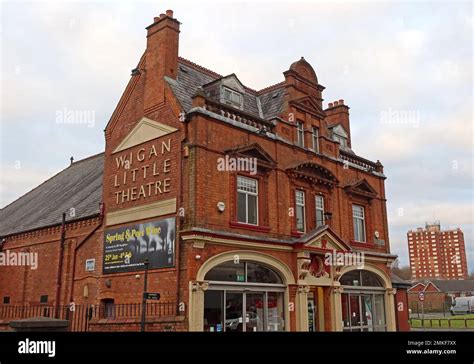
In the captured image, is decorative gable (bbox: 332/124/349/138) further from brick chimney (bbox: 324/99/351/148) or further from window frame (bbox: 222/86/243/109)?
window frame (bbox: 222/86/243/109)

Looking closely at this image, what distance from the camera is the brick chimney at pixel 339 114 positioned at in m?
28.0

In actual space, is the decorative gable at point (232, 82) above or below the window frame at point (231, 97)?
above

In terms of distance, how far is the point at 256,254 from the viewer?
17203mm

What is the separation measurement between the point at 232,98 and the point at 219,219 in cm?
596

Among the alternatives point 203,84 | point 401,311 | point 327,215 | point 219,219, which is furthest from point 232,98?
point 401,311

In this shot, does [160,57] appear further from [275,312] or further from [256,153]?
[275,312]

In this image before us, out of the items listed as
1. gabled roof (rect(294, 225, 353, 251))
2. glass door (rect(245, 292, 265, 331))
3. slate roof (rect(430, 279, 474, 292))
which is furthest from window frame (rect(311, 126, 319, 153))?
slate roof (rect(430, 279, 474, 292))

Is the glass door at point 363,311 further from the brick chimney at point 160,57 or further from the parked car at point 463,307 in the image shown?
the parked car at point 463,307

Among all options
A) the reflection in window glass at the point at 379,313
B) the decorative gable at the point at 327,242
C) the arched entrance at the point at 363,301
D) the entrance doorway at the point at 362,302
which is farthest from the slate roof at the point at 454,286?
the decorative gable at the point at 327,242

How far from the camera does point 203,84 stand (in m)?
20.4

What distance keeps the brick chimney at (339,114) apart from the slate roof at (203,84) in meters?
6.90

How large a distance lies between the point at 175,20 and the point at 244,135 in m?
5.71
